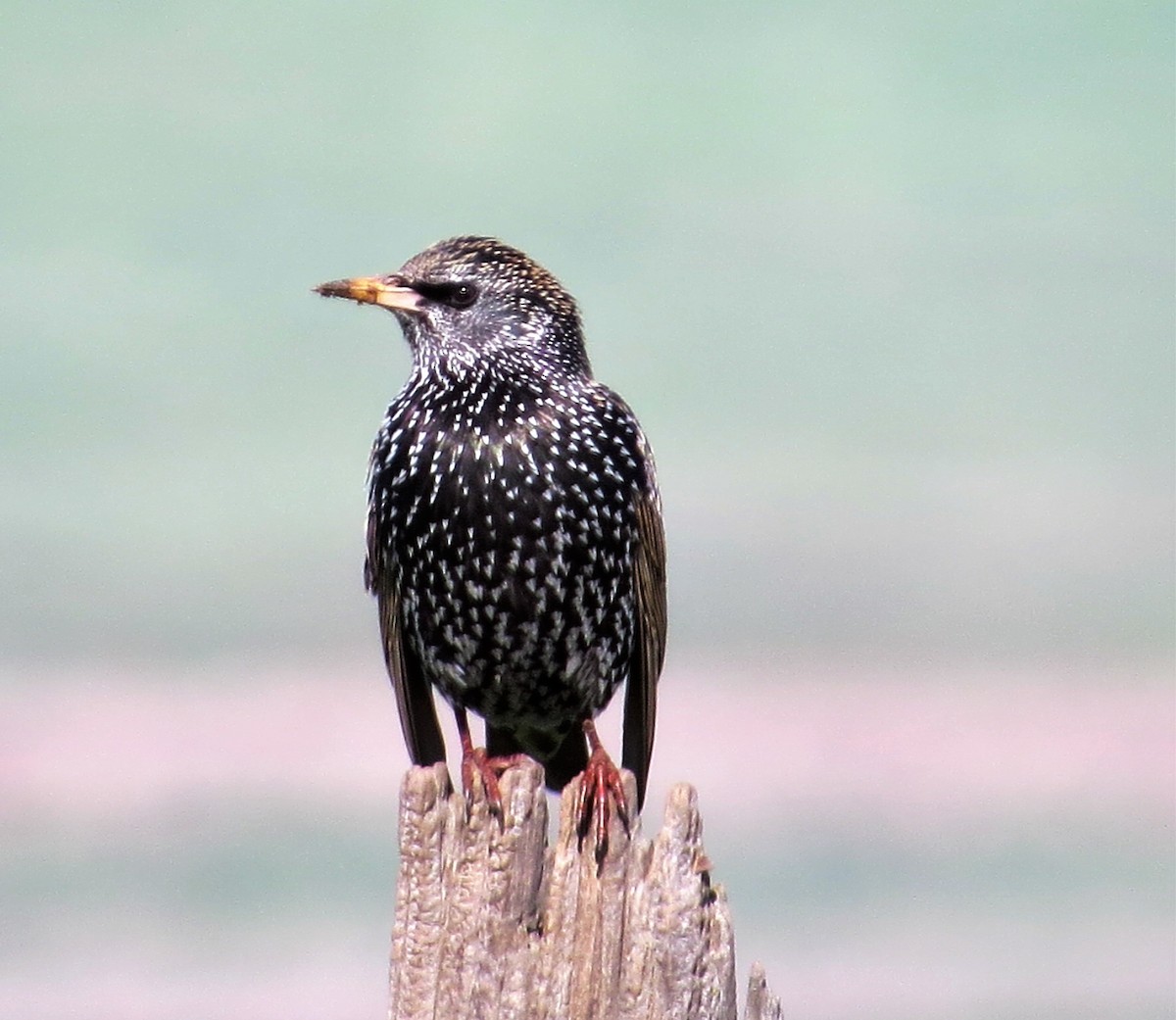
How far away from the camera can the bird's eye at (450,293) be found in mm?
7320

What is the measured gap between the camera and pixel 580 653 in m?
7.12

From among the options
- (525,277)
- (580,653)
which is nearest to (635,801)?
(580,653)

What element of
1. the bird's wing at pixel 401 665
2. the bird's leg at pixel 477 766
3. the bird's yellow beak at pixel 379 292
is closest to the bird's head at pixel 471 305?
the bird's yellow beak at pixel 379 292

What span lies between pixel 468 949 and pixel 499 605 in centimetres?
177

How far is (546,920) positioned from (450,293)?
2.73 metres

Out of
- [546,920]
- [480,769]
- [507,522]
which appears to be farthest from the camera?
[507,522]

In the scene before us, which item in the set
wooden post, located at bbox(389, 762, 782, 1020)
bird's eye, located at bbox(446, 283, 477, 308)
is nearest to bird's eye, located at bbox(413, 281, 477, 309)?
bird's eye, located at bbox(446, 283, 477, 308)

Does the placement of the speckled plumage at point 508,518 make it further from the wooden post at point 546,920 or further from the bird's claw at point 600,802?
the wooden post at point 546,920

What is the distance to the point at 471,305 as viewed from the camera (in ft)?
24.1

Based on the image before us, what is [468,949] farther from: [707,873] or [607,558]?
[607,558]

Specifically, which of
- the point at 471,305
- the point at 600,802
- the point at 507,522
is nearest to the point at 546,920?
the point at 600,802

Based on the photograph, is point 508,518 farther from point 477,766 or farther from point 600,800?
point 600,800

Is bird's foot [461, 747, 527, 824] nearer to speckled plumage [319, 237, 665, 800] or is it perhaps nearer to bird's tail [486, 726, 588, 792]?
speckled plumage [319, 237, 665, 800]

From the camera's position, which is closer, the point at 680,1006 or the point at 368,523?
the point at 680,1006
